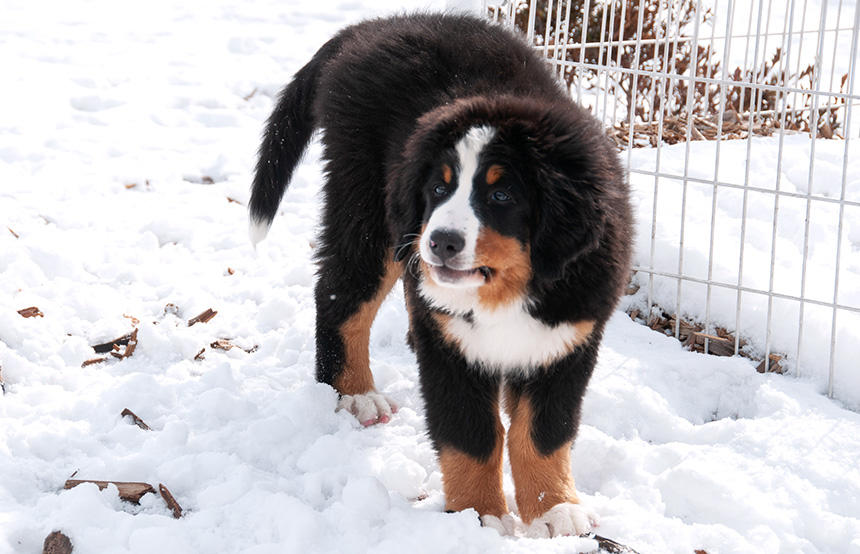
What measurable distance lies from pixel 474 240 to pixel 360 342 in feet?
3.66

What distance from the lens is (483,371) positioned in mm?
2766

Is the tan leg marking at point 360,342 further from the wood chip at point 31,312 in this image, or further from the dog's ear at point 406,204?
the wood chip at point 31,312

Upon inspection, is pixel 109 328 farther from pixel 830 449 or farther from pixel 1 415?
pixel 830 449

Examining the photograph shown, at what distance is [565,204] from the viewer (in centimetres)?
248

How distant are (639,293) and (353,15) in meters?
5.22

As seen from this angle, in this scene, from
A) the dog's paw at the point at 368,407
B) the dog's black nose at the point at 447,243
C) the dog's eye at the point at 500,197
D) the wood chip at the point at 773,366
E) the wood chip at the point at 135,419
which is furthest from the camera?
the wood chip at the point at 773,366

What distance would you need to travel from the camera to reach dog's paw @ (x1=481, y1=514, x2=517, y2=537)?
8.80 ft

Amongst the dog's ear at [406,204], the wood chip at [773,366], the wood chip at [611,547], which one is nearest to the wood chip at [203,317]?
the dog's ear at [406,204]

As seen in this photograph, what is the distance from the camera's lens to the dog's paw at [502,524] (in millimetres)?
2684

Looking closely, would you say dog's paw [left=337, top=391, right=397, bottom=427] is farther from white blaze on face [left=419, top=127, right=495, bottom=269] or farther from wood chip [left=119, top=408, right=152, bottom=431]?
white blaze on face [left=419, top=127, right=495, bottom=269]

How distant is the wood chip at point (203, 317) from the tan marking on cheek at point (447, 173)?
1.73 m

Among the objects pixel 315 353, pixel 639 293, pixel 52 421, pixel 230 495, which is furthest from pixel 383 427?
pixel 639 293

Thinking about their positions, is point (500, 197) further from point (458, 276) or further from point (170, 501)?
point (170, 501)

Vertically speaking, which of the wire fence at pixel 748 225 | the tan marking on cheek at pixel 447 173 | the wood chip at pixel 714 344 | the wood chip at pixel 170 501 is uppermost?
the tan marking on cheek at pixel 447 173
